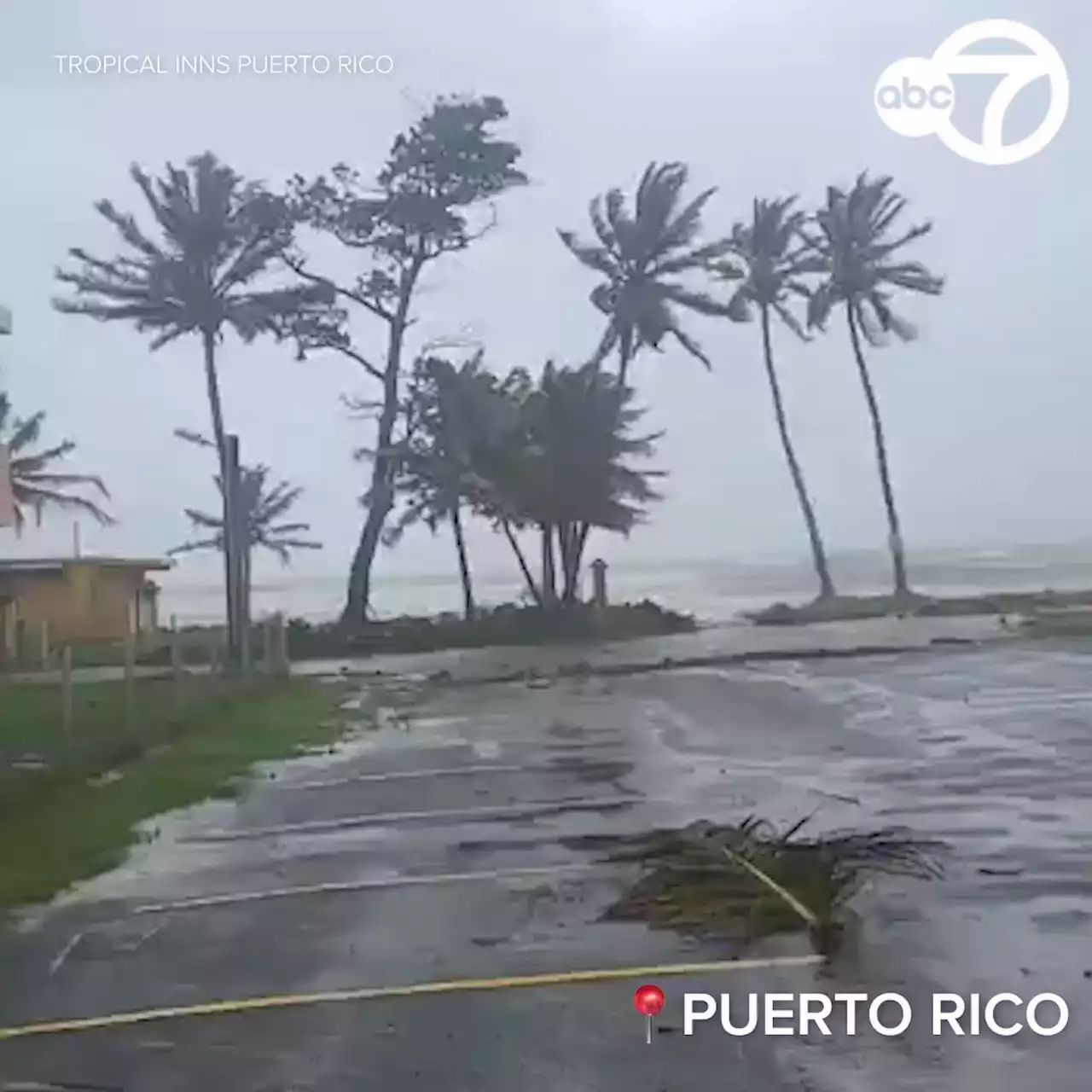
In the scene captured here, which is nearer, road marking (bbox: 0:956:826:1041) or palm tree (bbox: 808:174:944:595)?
road marking (bbox: 0:956:826:1041)

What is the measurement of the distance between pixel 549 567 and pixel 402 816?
1.10 feet

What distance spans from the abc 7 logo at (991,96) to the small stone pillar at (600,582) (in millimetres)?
605

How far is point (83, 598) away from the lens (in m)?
1.72

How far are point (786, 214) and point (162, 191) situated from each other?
0.74 m

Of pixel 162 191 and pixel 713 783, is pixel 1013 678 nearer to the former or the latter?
pixel 713 783

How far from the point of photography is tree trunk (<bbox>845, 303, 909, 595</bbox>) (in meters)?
1.70

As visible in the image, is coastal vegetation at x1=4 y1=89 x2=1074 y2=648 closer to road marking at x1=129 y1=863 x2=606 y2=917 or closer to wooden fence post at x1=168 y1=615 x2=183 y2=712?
wooden fence post at x1=168 y1=615 x2=183 y2=712

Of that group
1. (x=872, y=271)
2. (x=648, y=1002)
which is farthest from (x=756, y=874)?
(x=872, y=271)

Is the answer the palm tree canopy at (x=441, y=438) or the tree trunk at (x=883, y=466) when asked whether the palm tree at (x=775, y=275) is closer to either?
the tree trunk at (x=883, y=466)

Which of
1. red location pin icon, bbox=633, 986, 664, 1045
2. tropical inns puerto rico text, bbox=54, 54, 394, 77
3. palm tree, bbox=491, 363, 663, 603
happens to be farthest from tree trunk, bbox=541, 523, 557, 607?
tropical inns puerto rico text, bbox=54, 54, 394, 77

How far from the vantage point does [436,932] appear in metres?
1.51

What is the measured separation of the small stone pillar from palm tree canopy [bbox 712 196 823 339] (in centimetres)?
34

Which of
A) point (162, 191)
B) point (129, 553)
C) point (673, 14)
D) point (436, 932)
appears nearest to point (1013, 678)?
point (436, 932)

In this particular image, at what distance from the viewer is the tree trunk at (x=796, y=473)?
5.58 feet
